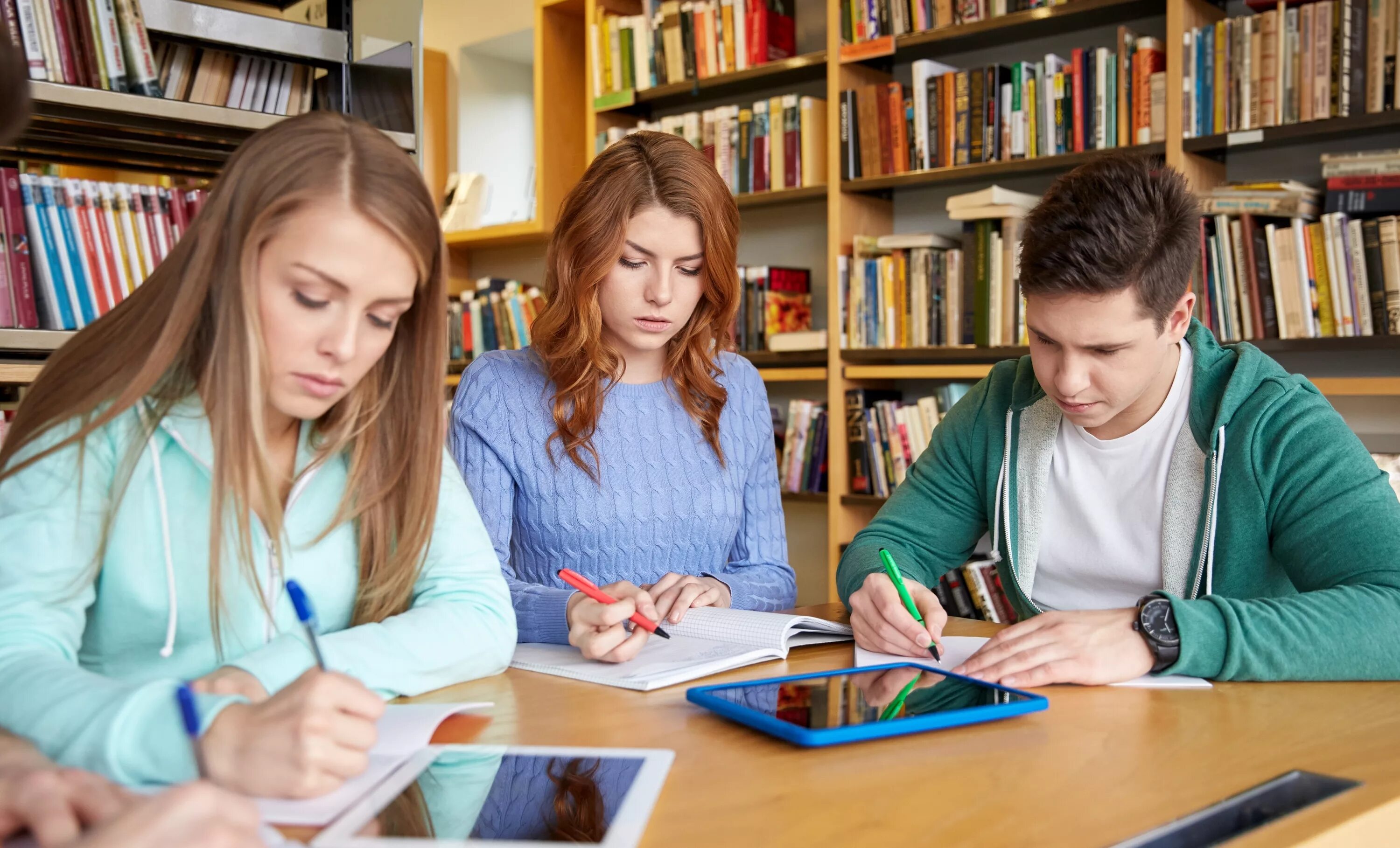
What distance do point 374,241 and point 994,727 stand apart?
0.67 meters

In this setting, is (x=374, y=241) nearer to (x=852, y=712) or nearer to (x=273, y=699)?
(x=273, y=699)

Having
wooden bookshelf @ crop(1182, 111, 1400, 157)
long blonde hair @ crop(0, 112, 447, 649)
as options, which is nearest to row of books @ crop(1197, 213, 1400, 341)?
wooden bookshelf @ crop(1182, 111, 1400, 157)

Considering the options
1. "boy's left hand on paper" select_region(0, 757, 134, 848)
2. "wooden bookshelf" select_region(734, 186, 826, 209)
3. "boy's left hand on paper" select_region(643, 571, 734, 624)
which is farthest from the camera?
"wooden bookshelf" select_region(734, 186, 826, 209)

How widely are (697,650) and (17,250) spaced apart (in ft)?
5.44

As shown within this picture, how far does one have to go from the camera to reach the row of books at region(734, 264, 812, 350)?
136 inches

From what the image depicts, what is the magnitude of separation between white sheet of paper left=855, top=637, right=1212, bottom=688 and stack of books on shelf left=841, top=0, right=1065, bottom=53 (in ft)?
7.00

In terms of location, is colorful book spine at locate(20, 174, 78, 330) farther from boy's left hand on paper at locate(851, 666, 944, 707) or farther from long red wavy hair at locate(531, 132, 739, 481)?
boy's left hand on paper at locate(851, 666, 944, 707)

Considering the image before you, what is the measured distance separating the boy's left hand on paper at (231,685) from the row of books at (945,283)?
2351 mm

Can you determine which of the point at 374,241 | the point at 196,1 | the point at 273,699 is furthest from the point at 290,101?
the point at 273,699

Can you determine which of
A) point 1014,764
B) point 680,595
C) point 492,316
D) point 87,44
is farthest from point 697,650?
point 492,316

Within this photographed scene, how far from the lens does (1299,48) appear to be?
2436 mm

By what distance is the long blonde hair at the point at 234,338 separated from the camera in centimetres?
95

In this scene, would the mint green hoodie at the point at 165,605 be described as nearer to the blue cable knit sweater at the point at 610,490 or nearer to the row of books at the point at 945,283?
the blue cable knit sweater at the point at 610,490

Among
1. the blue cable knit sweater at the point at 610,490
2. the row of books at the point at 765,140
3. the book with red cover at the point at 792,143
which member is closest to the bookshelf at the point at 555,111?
the row of books at the point at 765,140
